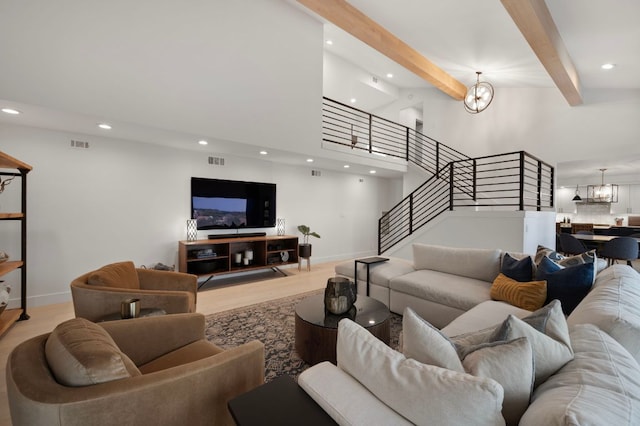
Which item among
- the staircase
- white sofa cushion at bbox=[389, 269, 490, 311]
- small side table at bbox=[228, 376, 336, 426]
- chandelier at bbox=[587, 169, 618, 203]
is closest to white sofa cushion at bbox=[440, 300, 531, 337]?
white sofa cushion at bbox=[389, 269, 490, 311]

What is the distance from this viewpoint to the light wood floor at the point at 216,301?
2727 mm

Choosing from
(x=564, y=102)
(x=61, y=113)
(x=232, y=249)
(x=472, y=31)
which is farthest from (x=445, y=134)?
(x=61, y=113)

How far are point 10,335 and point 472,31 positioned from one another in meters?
7.06

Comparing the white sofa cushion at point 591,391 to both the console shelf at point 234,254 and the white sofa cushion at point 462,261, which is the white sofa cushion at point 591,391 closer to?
the white sofa cushion at point 462,261

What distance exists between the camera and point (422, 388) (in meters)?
0.83

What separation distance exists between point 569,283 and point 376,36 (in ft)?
14.0

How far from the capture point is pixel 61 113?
2.98 metres

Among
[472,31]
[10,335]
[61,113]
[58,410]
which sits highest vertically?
[472,31]

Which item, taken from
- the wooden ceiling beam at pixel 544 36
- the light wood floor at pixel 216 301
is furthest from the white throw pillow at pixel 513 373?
the wooden ceiling beam at pixel 544 36

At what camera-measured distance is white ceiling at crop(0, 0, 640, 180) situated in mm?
2803

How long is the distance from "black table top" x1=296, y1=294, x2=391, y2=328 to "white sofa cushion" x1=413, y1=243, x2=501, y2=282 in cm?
132

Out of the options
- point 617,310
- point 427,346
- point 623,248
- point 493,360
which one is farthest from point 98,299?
point 623,248

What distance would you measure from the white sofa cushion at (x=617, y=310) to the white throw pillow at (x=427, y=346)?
0.90 meters

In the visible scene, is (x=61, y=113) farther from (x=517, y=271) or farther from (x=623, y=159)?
(x=623, y=159)
